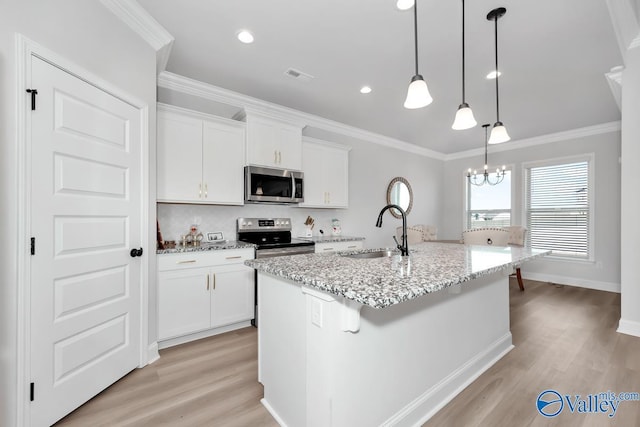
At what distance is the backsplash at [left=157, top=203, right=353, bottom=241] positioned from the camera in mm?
3001

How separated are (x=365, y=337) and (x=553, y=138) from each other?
5523 millimetres

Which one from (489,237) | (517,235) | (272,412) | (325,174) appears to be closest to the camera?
(272,412)

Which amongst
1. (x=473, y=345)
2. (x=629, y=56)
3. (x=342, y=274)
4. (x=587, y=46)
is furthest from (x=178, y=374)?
(x=629, y=56)

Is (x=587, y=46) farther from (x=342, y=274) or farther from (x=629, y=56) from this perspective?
(x=342, y=274)

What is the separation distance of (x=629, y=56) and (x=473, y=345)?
9.95 ft

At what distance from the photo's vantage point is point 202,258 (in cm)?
268

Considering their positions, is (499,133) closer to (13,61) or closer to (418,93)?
(418,93)

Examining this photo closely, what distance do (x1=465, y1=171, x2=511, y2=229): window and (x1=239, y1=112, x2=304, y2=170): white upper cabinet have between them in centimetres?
416

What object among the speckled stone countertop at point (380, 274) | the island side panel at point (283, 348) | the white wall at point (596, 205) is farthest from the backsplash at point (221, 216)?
the white wall at point (596, 205)

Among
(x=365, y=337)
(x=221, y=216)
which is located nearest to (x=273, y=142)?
(x=221, y=216)

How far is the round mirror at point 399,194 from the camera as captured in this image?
17.3 feet

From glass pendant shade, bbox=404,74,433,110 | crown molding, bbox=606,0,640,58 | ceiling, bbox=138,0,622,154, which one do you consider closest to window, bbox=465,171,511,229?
ceiling, bbox=138,0,622,154

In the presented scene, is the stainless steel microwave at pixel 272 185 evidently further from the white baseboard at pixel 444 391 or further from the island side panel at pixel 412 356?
the white baseboard at pixel 444 391

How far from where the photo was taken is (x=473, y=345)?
2008 mm
